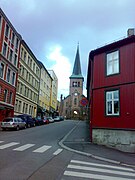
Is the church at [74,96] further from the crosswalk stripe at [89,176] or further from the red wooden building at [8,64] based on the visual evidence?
the crosswalk stripe at [89,176]

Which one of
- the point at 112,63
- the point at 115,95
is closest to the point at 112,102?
the point at 115,95

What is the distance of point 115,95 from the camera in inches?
656

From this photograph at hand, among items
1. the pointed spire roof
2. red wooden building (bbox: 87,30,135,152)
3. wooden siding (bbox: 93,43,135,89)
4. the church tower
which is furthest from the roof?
the pointed spire roof

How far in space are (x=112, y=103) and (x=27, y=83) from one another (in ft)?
97.9

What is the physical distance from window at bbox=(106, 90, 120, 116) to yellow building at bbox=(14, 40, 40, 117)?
79.2 feet

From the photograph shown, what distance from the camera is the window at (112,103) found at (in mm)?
16347

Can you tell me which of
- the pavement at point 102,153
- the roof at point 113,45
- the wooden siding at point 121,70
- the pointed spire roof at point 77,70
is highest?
the pointed spire roof at point 77,70

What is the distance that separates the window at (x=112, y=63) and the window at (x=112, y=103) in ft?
5.72

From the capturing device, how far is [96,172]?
25.1ft

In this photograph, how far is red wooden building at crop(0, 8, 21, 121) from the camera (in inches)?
1225

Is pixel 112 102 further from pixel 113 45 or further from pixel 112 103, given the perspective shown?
pixel 113 45

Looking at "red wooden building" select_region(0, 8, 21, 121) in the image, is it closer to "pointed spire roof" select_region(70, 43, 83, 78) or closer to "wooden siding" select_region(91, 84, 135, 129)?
"wooden siding" select_region(91, 84, 135, 129)

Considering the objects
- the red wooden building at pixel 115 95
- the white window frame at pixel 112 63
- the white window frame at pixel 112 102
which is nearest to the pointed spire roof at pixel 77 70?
the red wooden building at pixel 115 95

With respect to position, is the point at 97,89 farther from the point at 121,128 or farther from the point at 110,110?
the point at 121,128
